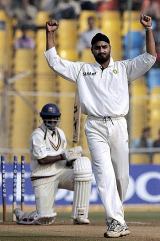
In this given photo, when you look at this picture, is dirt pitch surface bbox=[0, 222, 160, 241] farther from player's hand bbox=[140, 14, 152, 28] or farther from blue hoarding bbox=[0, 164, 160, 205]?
blue hoarding bbox=[0, 164, 160, 205]

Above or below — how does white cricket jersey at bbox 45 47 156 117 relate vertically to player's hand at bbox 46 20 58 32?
below

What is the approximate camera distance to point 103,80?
32.9ft

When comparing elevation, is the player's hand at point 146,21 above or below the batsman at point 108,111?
above

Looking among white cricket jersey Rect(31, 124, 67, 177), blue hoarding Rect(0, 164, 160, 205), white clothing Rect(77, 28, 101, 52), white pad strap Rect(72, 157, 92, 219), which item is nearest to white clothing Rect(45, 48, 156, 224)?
white pad strap Rect(72, 157, 92, 219)

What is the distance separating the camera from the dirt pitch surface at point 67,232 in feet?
33.3

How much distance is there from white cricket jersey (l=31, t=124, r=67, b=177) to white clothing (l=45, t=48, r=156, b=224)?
270cm

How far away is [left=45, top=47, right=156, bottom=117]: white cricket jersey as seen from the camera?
9961 mm

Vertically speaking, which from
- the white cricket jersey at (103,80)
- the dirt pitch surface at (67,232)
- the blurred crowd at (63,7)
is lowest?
the dirt pitch surface at (67,232)

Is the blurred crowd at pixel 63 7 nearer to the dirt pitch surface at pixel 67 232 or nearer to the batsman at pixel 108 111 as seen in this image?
the dirt pitch surface at pixel 67 232

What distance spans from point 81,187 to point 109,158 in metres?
2.77

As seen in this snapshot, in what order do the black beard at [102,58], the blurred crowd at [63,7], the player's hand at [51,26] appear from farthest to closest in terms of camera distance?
the blurred crowd at [63,7] → the player's hand at [51,26] → the black beard at [102,58]

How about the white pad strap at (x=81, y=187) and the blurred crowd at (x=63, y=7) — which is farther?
the blurred crowd at (x=63, y=7)

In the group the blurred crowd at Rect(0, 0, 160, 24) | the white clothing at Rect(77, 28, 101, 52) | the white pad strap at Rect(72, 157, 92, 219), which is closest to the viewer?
the white pad strap at Rect(72, 157, 92, 219)

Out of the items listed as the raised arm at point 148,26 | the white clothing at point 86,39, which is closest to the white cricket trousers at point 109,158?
the raised arm at point 148,26
